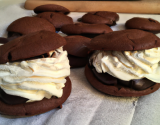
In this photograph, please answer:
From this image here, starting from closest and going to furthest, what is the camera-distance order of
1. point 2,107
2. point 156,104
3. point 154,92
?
point 2,107 < point 156,104 < point 154,92

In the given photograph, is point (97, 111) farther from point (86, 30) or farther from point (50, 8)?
point (50, 8)

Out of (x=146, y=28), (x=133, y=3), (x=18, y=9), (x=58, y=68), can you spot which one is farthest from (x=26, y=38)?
(x=133, y=3)

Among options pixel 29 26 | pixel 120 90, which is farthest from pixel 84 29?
pixel 120 90

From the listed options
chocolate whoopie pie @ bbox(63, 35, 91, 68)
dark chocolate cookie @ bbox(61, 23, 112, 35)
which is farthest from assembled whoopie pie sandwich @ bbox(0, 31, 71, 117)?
dark chocolate cookie @ bbox(61, 23, 112, 35)

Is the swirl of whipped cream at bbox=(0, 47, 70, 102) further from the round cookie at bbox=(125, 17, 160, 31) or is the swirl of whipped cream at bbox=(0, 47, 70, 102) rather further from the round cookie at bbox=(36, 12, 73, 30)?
the round cookie at bbox=(125, 17, 160, 31)

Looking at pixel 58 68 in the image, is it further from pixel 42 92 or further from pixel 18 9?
pixel 18 9
